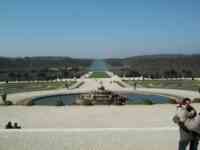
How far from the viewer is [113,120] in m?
12.9

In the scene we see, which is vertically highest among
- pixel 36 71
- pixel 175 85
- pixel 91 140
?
pixel 91 140

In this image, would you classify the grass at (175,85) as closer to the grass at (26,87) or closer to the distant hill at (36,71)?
the grass at (26,87)

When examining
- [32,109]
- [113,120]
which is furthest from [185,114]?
[32,109]

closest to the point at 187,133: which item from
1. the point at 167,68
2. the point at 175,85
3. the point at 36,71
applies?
the point at 175,85

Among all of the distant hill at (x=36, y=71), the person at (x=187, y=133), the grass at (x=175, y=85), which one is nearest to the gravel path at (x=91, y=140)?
the person at (x=187, y=133)

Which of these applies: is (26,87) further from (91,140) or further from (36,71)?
(36,71)

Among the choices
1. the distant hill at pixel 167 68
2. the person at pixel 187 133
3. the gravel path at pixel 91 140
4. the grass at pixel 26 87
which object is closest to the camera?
the person at pixel 187 133

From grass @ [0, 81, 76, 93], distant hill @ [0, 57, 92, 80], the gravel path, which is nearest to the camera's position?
the gravel path

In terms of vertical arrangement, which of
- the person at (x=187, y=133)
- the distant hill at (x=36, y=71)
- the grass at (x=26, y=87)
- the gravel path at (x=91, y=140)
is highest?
the person at (x=187, y=133)

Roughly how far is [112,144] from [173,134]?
1182 mm

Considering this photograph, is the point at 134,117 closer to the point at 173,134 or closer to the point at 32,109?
the point at 32,109

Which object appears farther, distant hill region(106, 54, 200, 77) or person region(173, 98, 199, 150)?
distant hill region(106, 54, 200, 77)

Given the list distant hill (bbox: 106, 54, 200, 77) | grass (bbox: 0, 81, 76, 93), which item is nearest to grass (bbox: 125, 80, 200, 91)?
grass (bbox: 0, 81, 76, 93)

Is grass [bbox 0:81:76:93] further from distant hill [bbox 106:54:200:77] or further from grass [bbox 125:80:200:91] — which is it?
distant hill [bbox 106:54:200:77]
